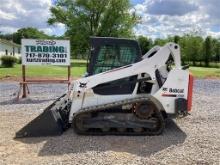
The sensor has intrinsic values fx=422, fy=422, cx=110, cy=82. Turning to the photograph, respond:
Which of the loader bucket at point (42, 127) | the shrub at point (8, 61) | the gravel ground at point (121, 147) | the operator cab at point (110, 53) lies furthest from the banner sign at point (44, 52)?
the shrub at point (8, 61)

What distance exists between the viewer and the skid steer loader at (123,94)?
8633mm

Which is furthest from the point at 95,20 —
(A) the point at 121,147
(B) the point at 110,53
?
(A) the point at 121,147

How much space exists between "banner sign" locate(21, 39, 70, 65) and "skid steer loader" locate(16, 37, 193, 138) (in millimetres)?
6506

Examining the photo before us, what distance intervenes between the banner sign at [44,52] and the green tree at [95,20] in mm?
45960

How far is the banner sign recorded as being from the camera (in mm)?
15461

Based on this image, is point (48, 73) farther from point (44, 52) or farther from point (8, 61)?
point (44, 52)

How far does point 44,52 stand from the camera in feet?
51.0

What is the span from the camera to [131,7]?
67.1m

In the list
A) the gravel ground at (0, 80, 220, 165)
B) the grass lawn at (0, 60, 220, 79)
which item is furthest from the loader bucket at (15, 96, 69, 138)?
the grass lawn at (0, 60, 220, 79)


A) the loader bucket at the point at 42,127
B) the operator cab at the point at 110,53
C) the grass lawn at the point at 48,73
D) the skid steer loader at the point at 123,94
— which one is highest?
the operator cab at the point at 110,53

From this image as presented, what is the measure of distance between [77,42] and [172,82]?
5350 centimetres

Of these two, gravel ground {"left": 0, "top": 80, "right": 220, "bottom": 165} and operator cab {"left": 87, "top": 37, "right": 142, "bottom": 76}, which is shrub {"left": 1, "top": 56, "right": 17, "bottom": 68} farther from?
operator cab {"left": 87, "top": 37, "right": 142, "bottom": 76}

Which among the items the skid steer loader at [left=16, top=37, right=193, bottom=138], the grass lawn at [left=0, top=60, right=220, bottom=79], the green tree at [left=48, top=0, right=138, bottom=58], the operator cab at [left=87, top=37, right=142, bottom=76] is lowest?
the grass lawn at [left=0, top=60, right=220, bottom=79]

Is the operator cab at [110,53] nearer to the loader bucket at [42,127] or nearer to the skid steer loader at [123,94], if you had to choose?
the skid steer loader at [123,94]
